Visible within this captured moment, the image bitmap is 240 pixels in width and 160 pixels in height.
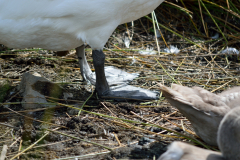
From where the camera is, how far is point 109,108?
283 cm

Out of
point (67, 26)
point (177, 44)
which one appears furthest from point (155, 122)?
point (177, 44)

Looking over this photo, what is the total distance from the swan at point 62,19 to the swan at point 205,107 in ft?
2.99

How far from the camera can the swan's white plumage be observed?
2.59m

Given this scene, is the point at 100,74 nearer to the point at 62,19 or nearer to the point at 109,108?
the point at 109,108

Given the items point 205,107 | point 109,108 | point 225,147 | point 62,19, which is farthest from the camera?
point 109,108

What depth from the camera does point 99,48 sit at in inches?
116

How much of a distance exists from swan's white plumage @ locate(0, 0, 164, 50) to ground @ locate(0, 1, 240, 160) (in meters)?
0.61

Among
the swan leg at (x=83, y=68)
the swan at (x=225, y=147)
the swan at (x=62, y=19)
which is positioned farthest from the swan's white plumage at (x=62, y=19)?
the swan at (x=225, y=147)

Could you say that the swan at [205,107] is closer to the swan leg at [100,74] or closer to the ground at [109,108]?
the ground at [109,108]

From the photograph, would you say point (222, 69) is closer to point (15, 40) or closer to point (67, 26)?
point (67, 26)

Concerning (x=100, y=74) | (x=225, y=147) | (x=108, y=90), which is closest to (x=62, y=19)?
(x=100, y=74)

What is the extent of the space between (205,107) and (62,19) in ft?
4.68

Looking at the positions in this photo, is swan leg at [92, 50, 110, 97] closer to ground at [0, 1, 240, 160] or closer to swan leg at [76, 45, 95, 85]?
ground at [0, 1, 240, 160]

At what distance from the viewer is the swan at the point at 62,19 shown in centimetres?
259
